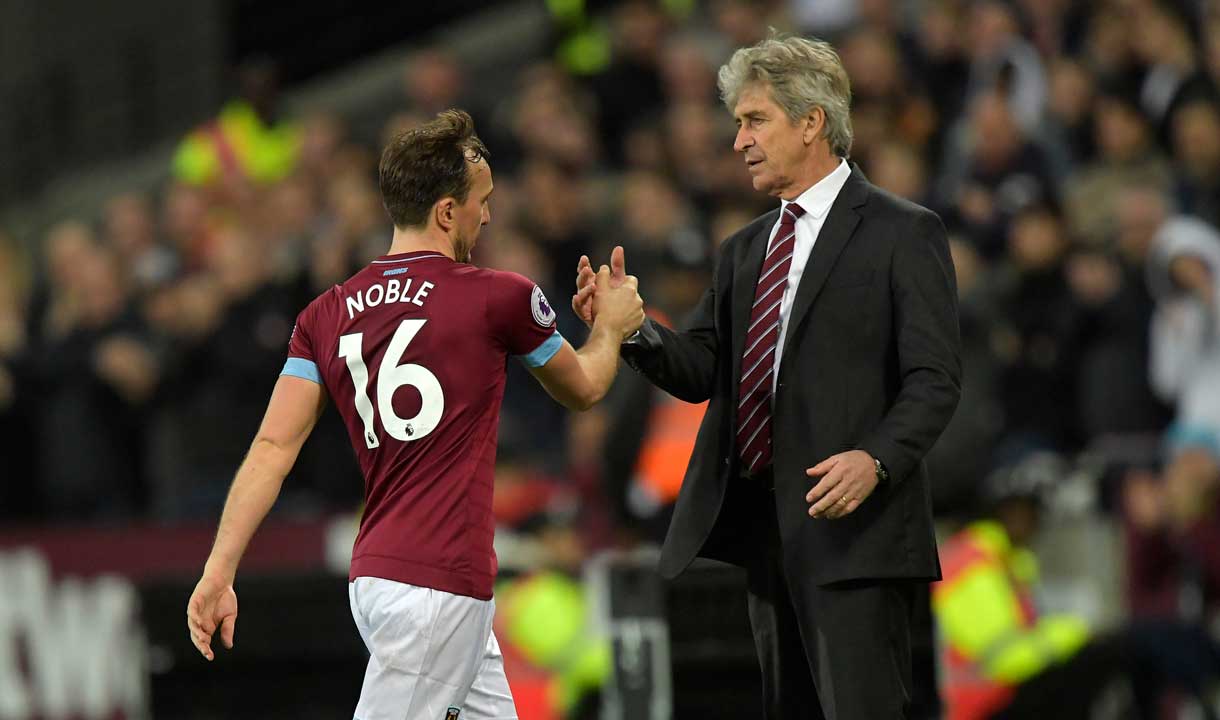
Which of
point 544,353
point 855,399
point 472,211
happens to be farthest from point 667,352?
point 472,211

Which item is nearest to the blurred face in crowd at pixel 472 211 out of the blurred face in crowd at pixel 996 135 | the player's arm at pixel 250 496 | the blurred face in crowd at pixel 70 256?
the player's arm at pixel 250 496

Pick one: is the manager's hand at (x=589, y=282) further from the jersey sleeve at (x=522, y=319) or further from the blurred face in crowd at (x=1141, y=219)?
the blurred face in crowd at (x=1141, y=219)

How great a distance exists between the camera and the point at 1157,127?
34.2ft

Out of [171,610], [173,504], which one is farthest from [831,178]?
[173,504]

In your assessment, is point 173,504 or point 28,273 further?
point 28,273

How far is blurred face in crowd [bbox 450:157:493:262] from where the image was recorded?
503cm

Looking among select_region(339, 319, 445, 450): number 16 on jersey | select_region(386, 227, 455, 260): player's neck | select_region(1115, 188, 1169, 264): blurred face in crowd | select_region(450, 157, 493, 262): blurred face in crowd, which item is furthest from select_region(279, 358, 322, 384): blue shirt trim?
select_region(1115, 188, 1169, 264): blurred face in crowd

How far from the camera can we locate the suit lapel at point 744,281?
5.24m

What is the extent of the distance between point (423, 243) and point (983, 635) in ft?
13.6

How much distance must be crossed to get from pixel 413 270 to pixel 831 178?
1.13 metres

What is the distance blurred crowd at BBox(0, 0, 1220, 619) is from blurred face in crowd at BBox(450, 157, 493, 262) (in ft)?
10.2

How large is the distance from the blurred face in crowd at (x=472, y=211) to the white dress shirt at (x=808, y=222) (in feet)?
2.63

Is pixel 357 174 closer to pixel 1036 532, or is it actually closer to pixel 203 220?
pixel 203 220

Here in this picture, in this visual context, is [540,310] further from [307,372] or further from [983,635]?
[983,635]
